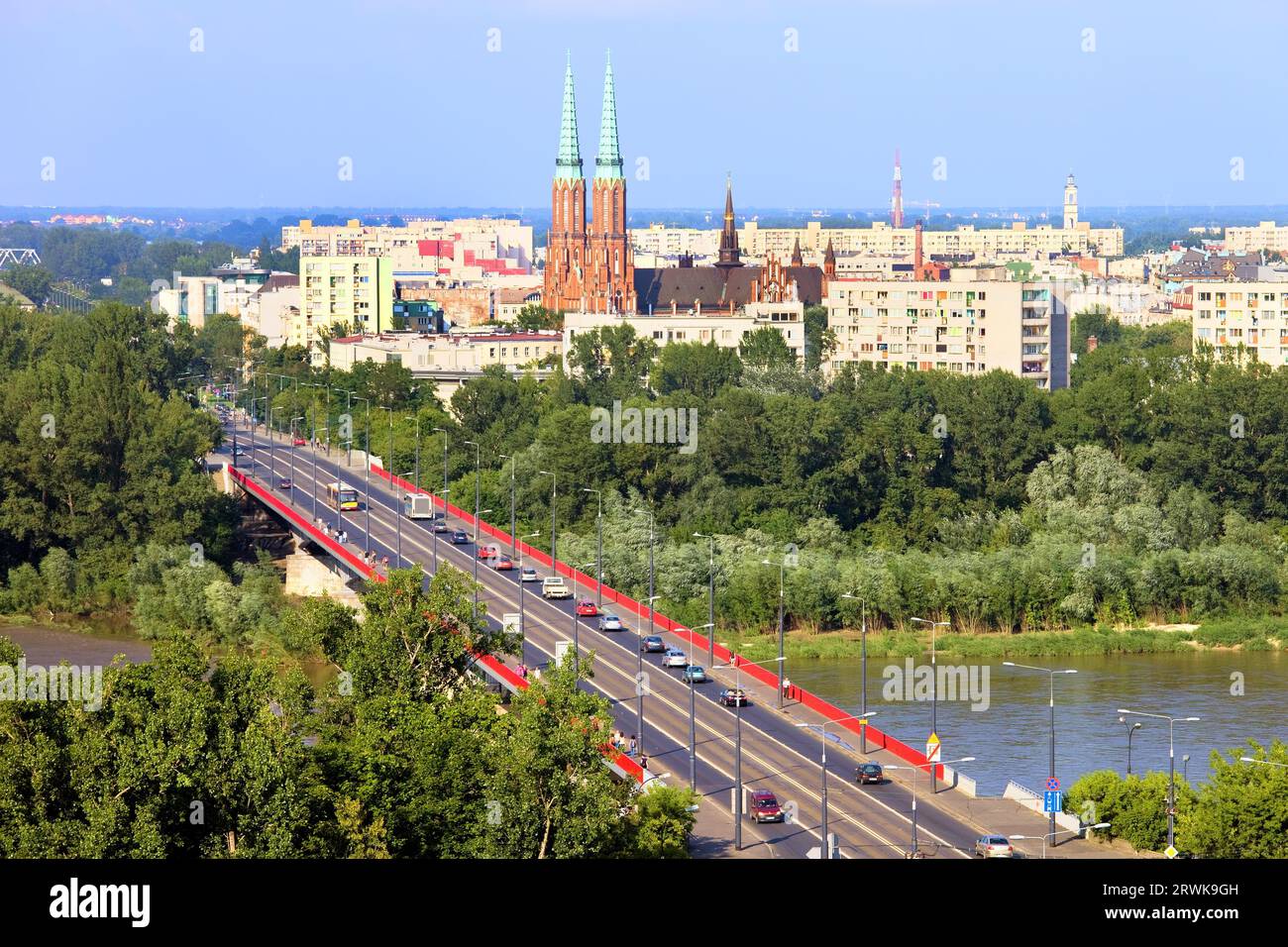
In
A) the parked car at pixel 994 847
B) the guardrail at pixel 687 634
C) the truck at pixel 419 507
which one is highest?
the truck at pixel 419 507

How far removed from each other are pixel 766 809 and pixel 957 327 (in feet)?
213

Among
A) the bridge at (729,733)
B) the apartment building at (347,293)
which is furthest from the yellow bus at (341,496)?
the apartment building at (347,293)

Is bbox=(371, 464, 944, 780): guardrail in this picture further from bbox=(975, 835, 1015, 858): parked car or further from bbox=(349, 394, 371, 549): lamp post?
bbox=(975, 835, 1015, 858): parked car

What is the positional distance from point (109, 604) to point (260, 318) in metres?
74.8

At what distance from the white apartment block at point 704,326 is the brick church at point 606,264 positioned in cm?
1960

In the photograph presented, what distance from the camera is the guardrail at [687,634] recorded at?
37.3 metres

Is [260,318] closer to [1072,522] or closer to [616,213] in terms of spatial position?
[616,213]

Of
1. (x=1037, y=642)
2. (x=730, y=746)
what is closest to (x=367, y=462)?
(x=1037, y=642)

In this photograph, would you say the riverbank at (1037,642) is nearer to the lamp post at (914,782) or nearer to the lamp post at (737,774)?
the lamp post at (737,774)

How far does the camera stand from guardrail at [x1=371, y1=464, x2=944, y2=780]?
122 ft

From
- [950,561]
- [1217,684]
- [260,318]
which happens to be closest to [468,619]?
[1217,684]

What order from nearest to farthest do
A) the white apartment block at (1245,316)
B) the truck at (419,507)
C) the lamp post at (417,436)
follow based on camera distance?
the truck at (419,507) < the lamp post at (417,436) < the white apartment block at (1245,316)

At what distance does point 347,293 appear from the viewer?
12162 centimetres

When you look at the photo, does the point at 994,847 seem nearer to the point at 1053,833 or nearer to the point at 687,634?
the point at 1053,833
